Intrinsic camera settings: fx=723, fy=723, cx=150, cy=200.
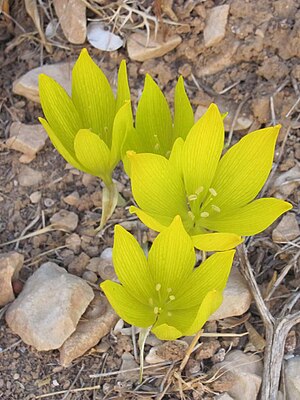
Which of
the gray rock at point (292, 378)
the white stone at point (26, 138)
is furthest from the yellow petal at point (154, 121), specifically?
the gray rock at point (292, 378)

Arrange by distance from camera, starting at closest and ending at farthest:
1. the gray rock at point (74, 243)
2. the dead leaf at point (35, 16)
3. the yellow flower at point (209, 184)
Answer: the yellow flower at point (209, 184) < the gray rock at point (74, 243) < the dead leaf at point (35, 16)

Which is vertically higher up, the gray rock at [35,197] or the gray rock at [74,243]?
the gray rock at [35,197]

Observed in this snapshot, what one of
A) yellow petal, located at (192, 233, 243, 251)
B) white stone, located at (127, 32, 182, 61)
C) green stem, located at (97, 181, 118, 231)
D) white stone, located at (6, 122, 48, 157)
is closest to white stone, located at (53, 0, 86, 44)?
white stone, located at (127, 32, 182, 61)

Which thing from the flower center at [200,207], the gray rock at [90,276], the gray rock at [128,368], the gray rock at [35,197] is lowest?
the gray rock at [128,368]

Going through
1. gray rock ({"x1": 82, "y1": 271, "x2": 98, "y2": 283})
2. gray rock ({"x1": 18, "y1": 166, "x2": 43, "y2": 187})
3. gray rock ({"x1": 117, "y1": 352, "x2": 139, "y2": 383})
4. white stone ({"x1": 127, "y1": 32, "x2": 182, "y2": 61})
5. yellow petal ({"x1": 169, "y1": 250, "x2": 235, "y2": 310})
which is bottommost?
gray rock ({"x1": 117, "y1": 352, "x2": 139, "y2": 383})

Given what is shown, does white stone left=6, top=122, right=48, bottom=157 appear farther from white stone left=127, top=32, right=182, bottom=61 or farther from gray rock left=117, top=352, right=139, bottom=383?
gray rock left=117, top=352, right=139, bottom=383

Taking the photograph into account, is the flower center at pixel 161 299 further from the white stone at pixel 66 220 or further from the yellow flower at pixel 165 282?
the white stone at pixel 66 220
